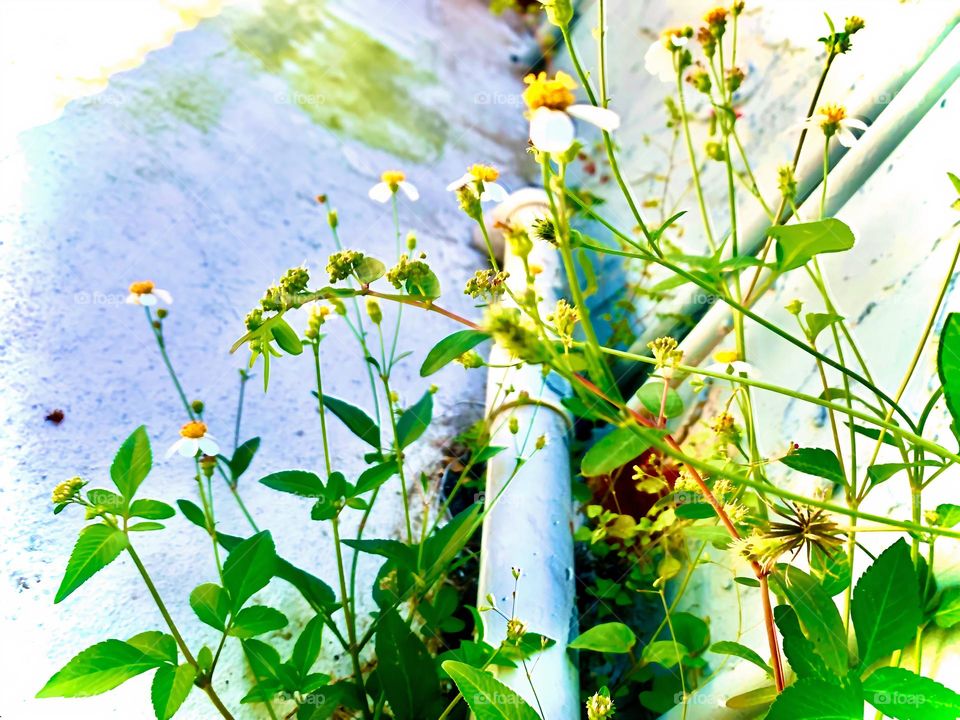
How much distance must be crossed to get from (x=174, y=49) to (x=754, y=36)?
1.18 meters

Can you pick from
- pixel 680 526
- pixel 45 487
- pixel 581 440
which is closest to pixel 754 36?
pixel 581 440

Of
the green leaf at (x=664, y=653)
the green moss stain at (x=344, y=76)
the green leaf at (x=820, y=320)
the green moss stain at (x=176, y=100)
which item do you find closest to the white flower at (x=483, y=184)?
the green leaf at (x=820, y=320)

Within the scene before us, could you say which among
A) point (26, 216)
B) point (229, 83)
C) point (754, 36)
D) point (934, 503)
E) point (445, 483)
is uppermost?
point (754, 36)

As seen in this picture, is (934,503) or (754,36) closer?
(934,503)

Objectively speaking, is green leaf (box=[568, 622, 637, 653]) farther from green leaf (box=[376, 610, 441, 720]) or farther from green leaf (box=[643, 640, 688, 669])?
green leaf (box=[376, 610, 441, 720])

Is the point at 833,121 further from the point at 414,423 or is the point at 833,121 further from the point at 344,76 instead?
the point at 344,76

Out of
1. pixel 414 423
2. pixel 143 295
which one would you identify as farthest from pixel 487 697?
pixel 143 295

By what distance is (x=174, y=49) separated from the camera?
1.41 meters

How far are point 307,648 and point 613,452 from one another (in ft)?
1.20

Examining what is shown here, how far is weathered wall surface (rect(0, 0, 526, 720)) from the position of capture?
2.64ft

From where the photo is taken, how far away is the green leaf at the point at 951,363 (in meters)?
0.52

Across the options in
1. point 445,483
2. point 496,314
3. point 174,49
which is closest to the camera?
point 496,314

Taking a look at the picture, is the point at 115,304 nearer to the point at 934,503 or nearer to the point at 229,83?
the point at 229,83

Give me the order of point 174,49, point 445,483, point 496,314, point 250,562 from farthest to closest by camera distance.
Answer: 1. point 174,49
2. point 445,483
3. point 250,562
4. point 496,314
